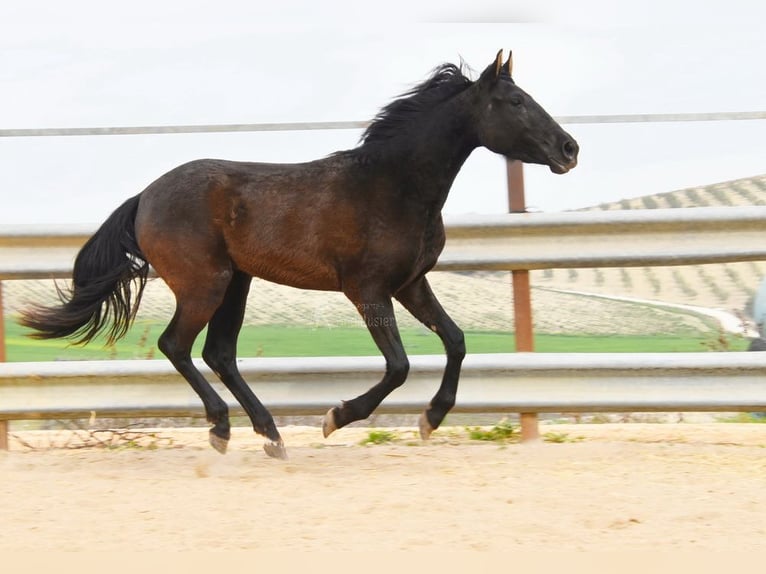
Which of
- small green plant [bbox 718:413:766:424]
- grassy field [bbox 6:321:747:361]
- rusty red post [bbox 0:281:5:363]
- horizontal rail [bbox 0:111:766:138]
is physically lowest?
small green plant [bbox 718:413:766:424]

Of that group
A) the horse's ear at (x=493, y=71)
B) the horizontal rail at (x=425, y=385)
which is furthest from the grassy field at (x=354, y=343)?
the horse's ear at (x=493, y=71)

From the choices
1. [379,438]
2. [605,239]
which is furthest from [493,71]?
[379,438]

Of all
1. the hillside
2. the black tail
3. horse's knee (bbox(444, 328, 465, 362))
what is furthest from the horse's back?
the hillside

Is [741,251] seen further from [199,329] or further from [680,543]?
[199,329]

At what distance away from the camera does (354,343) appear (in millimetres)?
6609

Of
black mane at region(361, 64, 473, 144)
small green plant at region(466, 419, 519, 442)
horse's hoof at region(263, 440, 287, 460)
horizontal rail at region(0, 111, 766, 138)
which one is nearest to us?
horse's hoof at region(263, 440, 287, 460)

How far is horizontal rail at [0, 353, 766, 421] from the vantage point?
19.3ft

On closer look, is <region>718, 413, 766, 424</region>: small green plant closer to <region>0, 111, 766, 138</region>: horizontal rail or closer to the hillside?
the hillside

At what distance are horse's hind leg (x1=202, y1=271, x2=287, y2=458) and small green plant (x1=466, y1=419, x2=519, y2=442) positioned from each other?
3.71 feet

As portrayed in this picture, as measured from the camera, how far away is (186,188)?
594 centimetres

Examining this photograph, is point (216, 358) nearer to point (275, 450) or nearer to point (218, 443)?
point (218, 443)

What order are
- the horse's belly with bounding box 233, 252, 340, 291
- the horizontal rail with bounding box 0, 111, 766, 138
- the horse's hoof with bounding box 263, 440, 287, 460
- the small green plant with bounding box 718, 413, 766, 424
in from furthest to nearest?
1. the small green plant with bounding box 718, 413, 766, 424
2. the horizontal rail with bounding box 0, 111, 766, 138
3. the horse's belly with bounding box 233, 252, 340, 291
4. the horse's hoof with bounding box 263, 440, 287, 460

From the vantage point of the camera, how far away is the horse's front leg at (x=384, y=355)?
5672 millimetres

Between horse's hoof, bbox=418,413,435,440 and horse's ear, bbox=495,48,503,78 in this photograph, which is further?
horse's hoof, bbox=418,413,435,440
